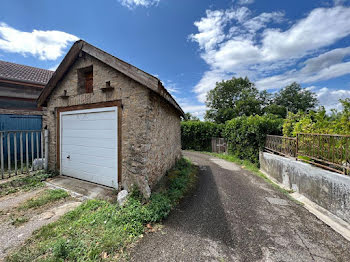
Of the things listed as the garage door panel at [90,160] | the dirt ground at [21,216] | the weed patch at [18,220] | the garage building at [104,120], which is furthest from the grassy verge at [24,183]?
the weed patch at [18,220]

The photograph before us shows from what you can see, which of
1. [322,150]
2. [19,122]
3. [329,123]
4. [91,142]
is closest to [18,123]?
[19,122]

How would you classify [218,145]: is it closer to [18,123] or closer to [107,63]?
[107,63]

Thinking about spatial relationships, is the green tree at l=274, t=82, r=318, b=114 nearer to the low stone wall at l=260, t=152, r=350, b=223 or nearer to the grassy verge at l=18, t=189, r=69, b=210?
the low stone wall at l=260, t=152, r=350, b=223

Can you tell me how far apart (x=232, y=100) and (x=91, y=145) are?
2817 cm

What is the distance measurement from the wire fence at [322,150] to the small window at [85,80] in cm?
750

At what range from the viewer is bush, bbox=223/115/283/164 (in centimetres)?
728

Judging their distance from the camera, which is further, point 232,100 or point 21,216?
point 232,100

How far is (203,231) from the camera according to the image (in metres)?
2.73

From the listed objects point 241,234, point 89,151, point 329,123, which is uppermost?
point 329,123

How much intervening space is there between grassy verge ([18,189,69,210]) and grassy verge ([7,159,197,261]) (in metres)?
1.03

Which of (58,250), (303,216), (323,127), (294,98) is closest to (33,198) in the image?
(58,250)

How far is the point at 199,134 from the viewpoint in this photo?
552 inches

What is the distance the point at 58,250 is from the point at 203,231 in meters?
2.50

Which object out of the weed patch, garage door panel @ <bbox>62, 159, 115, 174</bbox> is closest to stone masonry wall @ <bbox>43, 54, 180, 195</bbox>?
garage door panel @ <bbox>62, 159, 115, 174</bbox>
